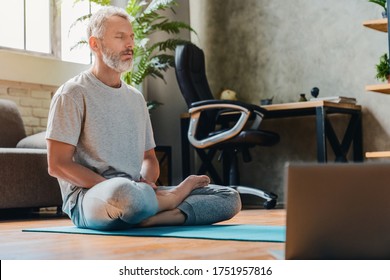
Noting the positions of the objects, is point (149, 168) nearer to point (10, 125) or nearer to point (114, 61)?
point (114, 61)

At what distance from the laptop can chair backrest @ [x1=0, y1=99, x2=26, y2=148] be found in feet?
11.4

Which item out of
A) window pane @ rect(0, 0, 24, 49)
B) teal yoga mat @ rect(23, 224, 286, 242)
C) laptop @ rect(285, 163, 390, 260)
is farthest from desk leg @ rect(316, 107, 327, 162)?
laptop @ rect(285, 163, 390, 260)

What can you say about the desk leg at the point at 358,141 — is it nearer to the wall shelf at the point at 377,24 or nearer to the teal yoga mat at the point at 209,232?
the wall shelf at the point at 377,24

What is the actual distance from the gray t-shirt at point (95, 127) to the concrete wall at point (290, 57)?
8.03ft

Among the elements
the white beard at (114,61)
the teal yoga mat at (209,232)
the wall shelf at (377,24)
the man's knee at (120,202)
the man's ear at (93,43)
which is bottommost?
the teal yoga mat at (209,232)

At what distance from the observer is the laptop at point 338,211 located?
3.48 feet

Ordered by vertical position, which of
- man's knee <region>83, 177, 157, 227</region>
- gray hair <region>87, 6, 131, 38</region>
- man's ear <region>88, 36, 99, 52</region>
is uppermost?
gray hair <region>87, 6, 131, 38</region>

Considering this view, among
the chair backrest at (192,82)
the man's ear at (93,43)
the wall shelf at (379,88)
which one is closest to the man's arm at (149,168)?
the man's ear at (93,43)

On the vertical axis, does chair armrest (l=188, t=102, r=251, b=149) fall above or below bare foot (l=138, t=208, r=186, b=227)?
above

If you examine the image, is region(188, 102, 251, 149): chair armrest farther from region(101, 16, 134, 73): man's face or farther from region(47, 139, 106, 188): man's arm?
region(47, 139, 106, 188): man's arm

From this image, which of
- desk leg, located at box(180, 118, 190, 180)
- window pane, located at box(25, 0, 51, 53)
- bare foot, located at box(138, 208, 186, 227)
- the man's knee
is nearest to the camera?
the man's knee

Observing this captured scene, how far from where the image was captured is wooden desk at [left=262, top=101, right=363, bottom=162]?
174 inches
